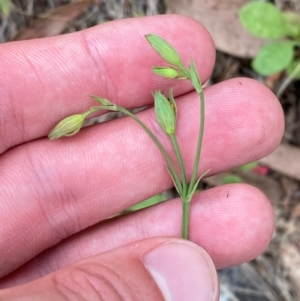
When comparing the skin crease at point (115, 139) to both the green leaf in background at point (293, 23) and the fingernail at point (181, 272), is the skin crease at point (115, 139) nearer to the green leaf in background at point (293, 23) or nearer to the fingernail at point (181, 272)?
the fingernail at point (181, 272)

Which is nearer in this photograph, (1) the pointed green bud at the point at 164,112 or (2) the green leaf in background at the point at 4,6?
(1) the pointed green bud at the point at 164,112

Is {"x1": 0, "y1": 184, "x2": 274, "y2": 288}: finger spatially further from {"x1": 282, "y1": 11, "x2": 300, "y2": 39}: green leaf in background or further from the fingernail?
{"x1": 282, "y1": 11, "x2": 300, "y2": 39}: green leaf in background

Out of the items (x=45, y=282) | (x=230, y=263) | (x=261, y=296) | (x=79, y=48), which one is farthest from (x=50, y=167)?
(x=261, y=296)

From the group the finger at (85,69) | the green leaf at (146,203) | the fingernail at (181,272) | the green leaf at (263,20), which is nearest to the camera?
the fingernail at (181,272)

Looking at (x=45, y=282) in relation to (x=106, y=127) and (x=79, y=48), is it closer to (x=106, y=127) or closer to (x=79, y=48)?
(x=106, y=127)

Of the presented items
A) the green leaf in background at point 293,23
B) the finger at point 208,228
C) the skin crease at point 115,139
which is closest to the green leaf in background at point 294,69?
the green leaf in background at point 293,23

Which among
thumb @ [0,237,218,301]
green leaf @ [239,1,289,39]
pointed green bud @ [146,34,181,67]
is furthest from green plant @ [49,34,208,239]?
green leaf @ [239,1,289,39]

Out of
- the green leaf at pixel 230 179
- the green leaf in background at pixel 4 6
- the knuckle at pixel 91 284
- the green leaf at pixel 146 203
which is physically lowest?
the green leaf at pixel 230 179
